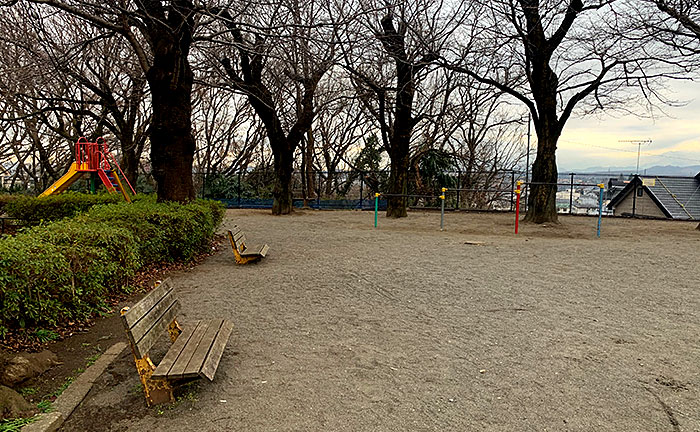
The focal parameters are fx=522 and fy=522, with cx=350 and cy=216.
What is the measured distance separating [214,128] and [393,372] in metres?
24.3

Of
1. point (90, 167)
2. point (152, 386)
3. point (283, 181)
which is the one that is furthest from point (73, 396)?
point (283, 181)

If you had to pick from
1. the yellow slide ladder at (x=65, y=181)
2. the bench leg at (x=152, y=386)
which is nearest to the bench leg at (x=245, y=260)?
the bench leg at (x=152, y=386)

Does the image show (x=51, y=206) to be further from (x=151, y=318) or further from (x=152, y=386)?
(x=152, y=386)

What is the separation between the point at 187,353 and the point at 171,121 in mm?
7039

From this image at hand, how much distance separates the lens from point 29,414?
306 cm

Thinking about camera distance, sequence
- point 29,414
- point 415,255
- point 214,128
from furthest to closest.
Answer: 1. point 214,128
2. point 415,255
3. point 29,414

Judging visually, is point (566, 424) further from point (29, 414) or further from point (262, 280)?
point (262, 280)

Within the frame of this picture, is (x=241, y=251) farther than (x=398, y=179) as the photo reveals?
No

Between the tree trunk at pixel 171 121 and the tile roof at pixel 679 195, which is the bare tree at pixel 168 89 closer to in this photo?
the tree trunk at pixel 171 121

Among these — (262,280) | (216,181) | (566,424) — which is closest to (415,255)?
(262,280)

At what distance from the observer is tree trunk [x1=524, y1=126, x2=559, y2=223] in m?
16.1

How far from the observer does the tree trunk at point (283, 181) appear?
18.3m

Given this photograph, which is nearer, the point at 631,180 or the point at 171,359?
the point at 171,359

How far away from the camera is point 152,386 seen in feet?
10.9
